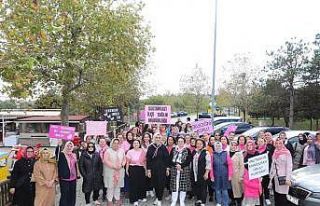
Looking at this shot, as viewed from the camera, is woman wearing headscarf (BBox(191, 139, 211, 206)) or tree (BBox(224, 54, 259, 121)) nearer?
woman wearing headscarf (BBox(191, 139, 211, 206))

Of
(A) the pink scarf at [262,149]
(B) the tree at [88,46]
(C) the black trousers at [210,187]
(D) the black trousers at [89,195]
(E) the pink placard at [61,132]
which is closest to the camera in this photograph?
(A) the pink scarf at [262,149]

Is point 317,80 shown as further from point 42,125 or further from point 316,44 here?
point 42,125

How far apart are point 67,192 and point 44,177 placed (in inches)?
27.9

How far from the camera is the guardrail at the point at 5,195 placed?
9289 mm

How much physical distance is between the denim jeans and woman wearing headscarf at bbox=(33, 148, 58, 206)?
3754 millimetres

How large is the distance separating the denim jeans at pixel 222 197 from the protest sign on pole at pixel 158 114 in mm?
5302

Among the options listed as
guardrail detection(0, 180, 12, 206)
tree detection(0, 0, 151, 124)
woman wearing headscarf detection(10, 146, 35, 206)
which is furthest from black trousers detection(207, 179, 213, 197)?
tree detection(0, 0, 151, 124)

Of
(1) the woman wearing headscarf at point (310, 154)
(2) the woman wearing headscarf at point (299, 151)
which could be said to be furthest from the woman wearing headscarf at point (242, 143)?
(2) the woman wearing headscarf at point (299, 151)

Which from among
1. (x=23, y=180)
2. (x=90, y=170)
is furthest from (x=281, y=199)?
(x=23, y=180)

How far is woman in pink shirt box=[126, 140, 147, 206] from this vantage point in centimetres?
1049

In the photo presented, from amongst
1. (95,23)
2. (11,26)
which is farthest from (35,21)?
(95,23)

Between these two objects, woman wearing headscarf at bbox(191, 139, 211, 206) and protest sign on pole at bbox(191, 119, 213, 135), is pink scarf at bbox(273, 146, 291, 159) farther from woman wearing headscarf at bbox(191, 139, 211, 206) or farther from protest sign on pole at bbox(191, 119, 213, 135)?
protest sign on pole at bbox(191, 119, 213, 135)

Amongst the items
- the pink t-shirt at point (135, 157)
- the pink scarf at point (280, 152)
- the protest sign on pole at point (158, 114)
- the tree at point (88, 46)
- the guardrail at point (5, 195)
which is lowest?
the guardrail at point (5, 195)

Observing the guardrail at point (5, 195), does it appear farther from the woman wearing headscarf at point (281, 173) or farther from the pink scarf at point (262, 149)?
the woman wearing headscarf at point (281, 173)
